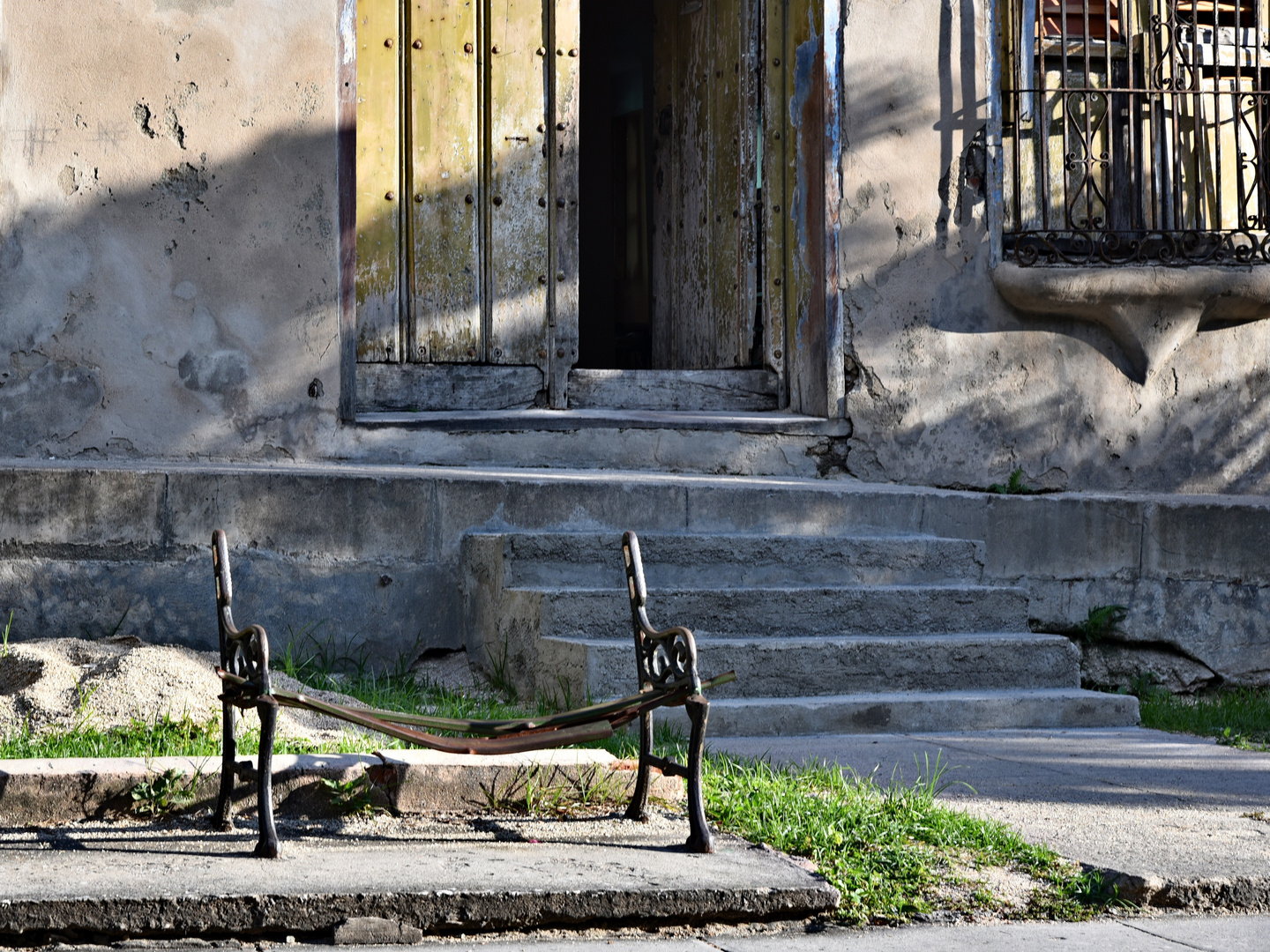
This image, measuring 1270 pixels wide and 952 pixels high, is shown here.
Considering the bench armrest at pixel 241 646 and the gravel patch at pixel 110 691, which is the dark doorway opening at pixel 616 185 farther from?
the bench armrest at pixel 241 646

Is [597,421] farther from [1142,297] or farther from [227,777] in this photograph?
[227,777]

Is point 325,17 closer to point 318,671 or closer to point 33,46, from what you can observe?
point 33,46

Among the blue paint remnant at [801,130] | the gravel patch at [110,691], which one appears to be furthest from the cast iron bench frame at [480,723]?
the blue paint remnant at [801,130]

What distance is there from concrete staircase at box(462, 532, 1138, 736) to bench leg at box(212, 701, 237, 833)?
160 centimetres

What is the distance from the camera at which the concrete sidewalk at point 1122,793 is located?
3.15 meters

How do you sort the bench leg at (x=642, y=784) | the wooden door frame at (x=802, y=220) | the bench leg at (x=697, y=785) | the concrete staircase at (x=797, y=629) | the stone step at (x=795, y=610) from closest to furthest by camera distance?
the bench leg at (x=697, y=785) → the bench leg at (x=642, y=784) → the concrete staircase at (x=797, y=629) → the stone step at (x=795, y=610) → the wooden door frame at (x=802, y=220)

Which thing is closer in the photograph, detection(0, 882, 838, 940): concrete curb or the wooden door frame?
detection(0, 882, 838, 940): concrete curb

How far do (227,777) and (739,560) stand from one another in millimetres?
2681

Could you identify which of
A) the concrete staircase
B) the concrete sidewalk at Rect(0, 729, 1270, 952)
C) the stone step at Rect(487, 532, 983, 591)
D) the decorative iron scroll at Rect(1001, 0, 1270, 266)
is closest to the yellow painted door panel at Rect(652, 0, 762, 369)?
the decorative iron scroll at Rect(1001, 0, 1270, 266)

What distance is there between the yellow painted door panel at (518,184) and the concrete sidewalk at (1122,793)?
10.2 ft

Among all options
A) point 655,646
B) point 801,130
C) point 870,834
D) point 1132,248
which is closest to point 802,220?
point 801,130

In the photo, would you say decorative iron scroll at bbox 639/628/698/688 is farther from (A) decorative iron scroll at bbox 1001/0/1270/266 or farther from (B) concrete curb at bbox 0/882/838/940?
(A) decorative iron scroll at bbox 1001/0/1270/266

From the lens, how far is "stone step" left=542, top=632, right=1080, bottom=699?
15.9ft

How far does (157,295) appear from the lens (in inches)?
241
